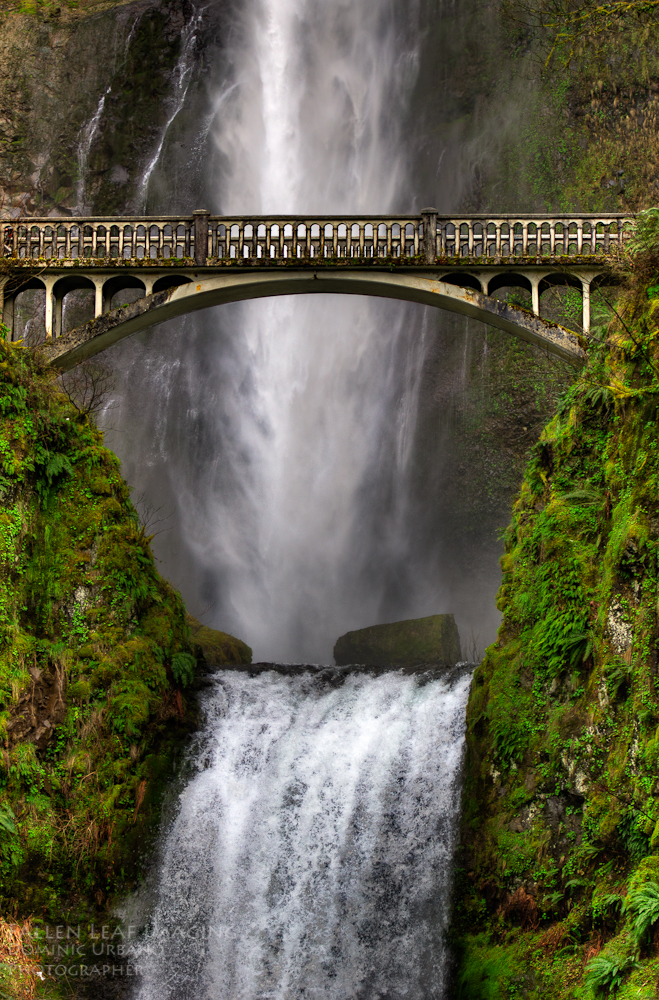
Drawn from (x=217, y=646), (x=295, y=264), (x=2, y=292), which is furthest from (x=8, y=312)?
(x=217, y=646)

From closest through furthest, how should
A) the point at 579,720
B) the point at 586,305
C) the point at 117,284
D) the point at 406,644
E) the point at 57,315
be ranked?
the point at 579,720
the point at 586,305
the point at 57,315
the point at 117,284
the point at 406,644

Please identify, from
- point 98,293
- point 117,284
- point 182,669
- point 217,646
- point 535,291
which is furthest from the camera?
point 217,646

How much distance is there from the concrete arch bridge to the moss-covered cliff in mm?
4304

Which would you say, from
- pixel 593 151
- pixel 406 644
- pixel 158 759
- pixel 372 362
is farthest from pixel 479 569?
pixel 158 759

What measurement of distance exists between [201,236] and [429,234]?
14.1 ft

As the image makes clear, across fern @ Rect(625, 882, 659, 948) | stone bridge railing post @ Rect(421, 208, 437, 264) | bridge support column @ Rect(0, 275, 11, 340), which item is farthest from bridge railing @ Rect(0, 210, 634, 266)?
fern @ Rect(625, 882, 659, 948)

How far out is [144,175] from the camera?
101ft

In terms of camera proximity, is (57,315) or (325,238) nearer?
(57,315)

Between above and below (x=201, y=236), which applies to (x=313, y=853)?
below

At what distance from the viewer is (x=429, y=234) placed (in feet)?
56.3

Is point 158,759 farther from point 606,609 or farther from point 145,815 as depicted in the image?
point 606,609

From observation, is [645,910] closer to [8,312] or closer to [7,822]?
[7,822]

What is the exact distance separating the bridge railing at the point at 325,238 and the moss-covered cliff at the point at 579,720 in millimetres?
4949

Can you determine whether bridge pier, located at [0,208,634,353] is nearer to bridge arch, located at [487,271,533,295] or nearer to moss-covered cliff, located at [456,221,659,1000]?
bridge arch, located at [487,271,533,295]
